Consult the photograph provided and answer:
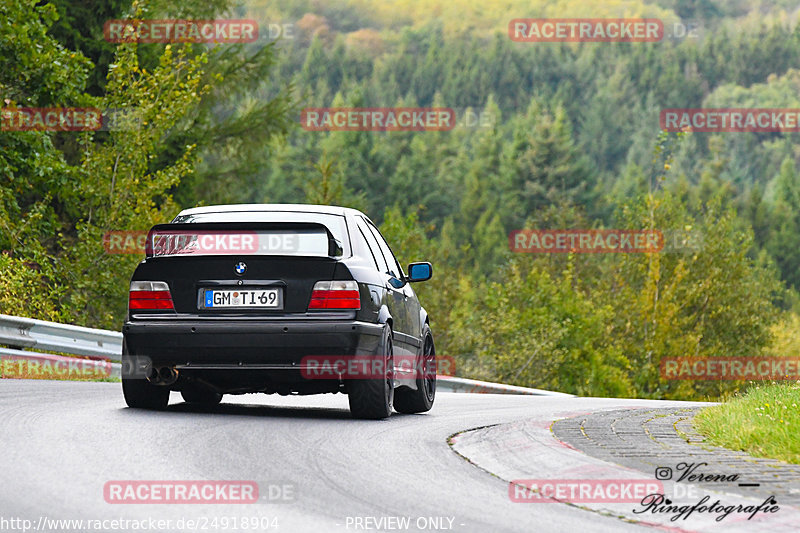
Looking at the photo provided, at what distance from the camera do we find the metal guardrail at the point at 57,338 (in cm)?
1622

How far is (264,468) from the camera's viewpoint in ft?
24.3

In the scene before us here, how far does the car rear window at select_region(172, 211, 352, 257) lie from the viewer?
1041cm

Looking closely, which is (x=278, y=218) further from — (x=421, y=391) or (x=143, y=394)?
(x=421, y=391)

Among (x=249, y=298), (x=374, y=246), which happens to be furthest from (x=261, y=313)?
(x=374, y=246)

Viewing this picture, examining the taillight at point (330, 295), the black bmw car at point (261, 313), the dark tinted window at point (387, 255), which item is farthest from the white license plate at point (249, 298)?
the dark tinted window at point (387, 255)

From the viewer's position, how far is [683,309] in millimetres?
55438

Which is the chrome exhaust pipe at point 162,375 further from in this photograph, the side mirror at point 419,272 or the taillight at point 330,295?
the side mirror at point 419,272

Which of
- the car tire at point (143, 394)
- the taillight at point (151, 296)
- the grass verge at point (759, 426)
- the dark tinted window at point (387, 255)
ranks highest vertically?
the dark tinted window at point (387, 255)

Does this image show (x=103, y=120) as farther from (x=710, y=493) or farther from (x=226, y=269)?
(x=710, y=493)

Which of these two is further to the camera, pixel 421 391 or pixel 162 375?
pixel 421 391

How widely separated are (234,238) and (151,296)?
82cm

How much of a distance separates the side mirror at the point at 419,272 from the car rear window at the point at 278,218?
4.41 feet

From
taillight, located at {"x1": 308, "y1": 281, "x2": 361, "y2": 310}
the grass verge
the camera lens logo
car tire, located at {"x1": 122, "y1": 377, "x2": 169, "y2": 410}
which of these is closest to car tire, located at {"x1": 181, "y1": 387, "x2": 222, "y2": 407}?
car tire, located at {"x1": 122, "y1": 377, "x2": 169, "y2": 410}

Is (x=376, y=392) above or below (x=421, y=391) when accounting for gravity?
above
